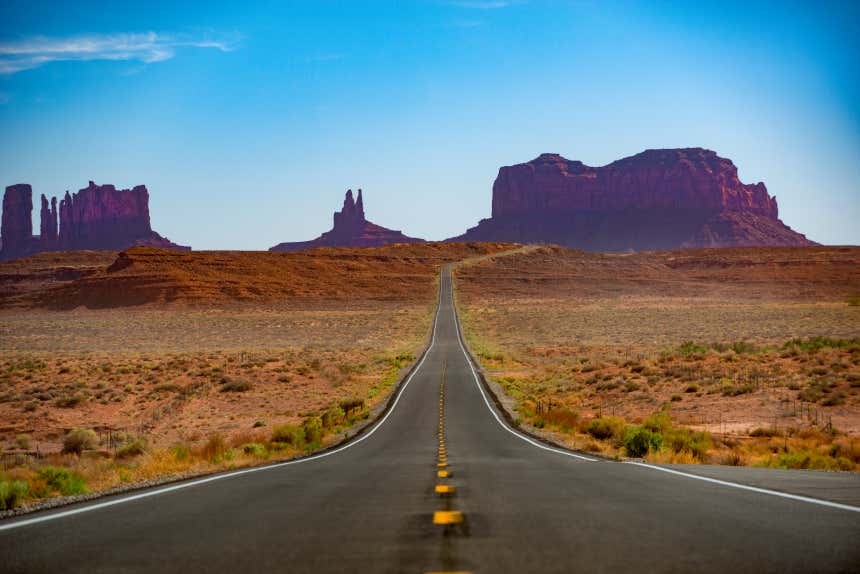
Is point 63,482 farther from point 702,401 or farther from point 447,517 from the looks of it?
point 702,401

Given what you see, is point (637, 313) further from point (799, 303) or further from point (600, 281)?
point (600, 281)

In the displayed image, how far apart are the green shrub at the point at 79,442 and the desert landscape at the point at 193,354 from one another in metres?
0.06

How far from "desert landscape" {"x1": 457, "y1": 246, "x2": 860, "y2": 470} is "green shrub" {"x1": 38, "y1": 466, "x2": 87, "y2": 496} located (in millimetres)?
12496

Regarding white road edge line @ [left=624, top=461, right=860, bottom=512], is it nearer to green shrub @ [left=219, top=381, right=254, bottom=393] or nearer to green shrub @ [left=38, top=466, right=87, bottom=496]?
green shrub @ [left=38, top=466, right=87, bottom=496]

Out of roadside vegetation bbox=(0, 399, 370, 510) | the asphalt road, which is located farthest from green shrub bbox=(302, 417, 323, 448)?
the asphalt road

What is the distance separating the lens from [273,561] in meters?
4.96

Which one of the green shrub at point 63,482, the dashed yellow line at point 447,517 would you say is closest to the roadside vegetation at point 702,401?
the dashed yellow line at point 447,517

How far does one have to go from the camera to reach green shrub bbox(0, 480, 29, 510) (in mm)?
9469

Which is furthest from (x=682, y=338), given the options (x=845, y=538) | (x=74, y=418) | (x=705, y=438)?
(x=845, y=538)

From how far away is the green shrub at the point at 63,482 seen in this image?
448 inches

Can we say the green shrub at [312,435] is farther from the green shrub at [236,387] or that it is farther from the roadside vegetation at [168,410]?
the green shrub at [236,387]

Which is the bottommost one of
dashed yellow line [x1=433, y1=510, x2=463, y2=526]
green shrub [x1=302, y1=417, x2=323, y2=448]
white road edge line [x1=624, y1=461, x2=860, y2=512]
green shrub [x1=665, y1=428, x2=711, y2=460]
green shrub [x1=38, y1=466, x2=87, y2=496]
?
green shrub [x1=302, y1=417, x2=323, y2=448]

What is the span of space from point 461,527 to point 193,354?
5218cm

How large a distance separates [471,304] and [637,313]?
A: 2606 centimetres
